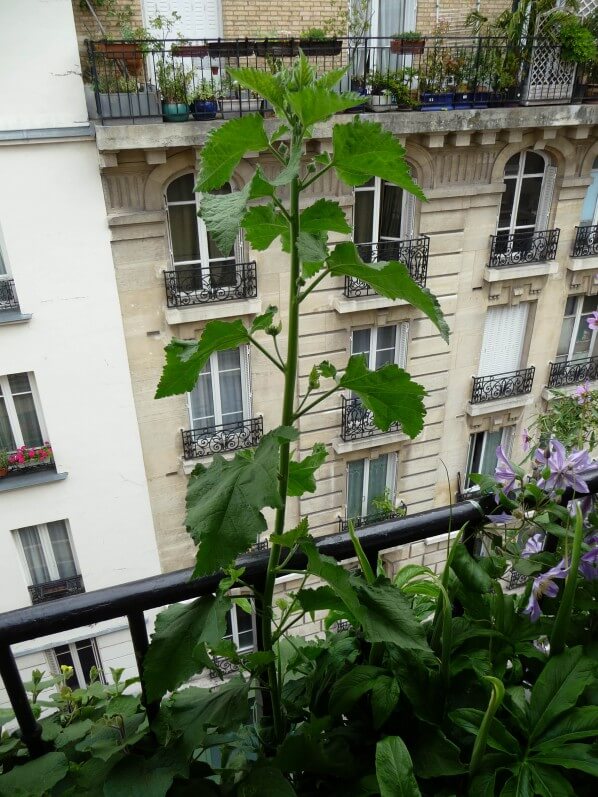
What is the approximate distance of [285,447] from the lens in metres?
0.90

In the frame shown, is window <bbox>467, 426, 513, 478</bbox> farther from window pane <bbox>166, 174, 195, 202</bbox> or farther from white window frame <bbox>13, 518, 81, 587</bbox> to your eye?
white window frame <bbox>13, 518, 81, 587</bbox>

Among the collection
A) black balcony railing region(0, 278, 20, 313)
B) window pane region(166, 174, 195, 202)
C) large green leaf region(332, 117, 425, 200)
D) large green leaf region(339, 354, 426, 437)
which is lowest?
black balcony railing region(0, 278, 20, 313)

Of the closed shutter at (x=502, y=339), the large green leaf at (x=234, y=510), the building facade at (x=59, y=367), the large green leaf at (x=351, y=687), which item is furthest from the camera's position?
the closed shutter at (x=502, y=339)

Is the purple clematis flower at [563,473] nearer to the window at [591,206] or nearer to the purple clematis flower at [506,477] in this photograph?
the purple clematis flower at [506,477]

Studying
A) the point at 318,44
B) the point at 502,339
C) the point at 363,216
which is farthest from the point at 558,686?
the point at 502,339

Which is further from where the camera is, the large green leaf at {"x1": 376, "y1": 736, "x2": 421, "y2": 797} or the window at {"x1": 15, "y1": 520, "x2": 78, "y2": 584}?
the window at {"x1": 15, "y1": 520, "x2": 78, "y2": 584}

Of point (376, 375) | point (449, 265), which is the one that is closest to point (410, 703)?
point (376, 375)

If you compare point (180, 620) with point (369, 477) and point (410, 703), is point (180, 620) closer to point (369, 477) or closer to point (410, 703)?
point (410, 703)

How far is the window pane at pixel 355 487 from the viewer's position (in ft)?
27.9

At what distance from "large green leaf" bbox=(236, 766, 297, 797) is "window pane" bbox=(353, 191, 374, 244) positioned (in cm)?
665

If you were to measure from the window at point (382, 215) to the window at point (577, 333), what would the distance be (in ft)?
9.34

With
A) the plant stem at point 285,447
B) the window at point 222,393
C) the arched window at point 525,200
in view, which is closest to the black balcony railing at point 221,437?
the window at point 222,393

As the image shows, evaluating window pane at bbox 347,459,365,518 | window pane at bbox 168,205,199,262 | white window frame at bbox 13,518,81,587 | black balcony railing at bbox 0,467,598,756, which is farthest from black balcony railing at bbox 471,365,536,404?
black balcony railing at bbox 0,467,598,756

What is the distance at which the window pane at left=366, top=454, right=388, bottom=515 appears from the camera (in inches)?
340
